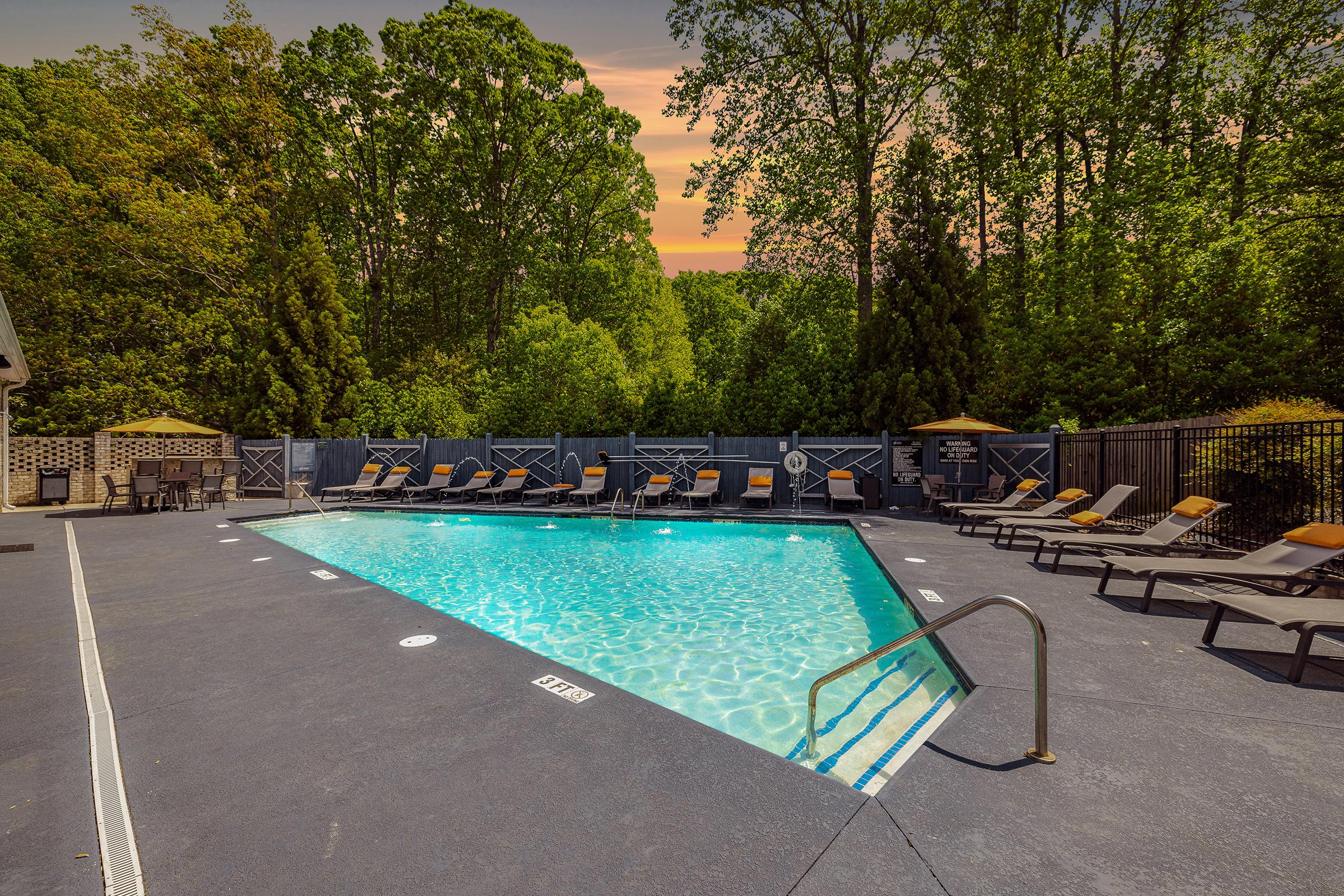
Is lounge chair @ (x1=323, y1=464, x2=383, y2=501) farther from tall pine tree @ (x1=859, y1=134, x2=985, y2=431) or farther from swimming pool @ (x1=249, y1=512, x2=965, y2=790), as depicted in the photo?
tall pine tree @ (x1=859, y1=134, x2=985, y2=431)

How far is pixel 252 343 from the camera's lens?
2017 centimetres

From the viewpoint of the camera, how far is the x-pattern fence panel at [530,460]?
15.3 metres

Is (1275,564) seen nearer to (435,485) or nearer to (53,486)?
(435,485)

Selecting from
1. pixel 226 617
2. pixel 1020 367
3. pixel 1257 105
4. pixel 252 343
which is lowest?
pixel 226 617

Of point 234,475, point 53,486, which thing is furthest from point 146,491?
point 53,486

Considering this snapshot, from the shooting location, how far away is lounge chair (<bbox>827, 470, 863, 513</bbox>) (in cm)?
1209

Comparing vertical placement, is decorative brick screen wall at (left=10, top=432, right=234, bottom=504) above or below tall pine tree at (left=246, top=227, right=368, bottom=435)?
below

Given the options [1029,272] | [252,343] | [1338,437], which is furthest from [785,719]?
[252,343]

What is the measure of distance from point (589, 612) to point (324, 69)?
90.6ft

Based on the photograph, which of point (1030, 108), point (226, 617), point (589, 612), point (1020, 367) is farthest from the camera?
point (1030, 108)

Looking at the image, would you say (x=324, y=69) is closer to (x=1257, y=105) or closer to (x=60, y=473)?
(x=60, y=473)

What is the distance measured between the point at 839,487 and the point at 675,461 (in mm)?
4125

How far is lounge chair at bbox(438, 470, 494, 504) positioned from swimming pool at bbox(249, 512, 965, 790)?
3.09m

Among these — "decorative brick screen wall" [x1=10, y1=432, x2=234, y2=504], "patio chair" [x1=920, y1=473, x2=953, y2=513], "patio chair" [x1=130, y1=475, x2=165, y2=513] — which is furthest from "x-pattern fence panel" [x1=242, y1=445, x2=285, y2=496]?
"patio chair" [x1=920, y1=473, x2=953, y2=513]
